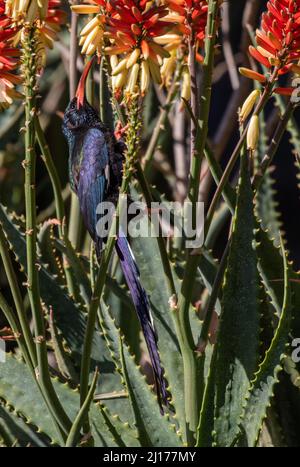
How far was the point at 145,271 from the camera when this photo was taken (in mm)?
1352

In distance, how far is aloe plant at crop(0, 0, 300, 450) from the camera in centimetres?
96

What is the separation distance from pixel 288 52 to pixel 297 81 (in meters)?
0.07

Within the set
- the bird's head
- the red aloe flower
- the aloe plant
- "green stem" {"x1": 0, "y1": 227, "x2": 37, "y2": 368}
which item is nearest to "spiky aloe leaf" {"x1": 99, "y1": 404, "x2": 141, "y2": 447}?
the aloe plant

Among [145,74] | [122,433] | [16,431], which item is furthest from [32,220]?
[16,431]

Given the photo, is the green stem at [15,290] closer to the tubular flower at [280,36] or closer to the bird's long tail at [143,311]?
the bird's long tail at [143,311]

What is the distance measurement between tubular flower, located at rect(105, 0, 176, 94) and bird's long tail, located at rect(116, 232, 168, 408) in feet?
0.82

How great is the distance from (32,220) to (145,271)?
1.47ft

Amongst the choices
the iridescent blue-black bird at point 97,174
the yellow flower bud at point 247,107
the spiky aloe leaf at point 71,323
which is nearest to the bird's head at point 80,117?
the iridescent blue-black bird at point 97,174

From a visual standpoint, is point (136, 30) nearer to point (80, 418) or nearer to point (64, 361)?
point (80, 418)

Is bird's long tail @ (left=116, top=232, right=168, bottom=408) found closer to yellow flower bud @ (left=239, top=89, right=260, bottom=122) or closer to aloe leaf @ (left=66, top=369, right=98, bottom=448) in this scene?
aloe leaf @ (left=66, top=369, right=98, bottom=448)

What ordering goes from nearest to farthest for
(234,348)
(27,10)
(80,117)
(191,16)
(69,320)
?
(27,10) → (191,16) → (234,348) → (80,117) → (69,320)

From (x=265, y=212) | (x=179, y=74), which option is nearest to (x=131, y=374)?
(x=179, y=74)

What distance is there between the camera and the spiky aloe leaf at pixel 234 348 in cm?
109
